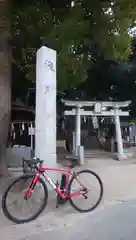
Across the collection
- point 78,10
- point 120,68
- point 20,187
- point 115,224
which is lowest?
point 115,224

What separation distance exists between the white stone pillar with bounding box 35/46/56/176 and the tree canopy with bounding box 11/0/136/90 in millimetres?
2734

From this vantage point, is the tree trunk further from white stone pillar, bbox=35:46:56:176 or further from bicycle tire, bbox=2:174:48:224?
bicycle tire, bbox=2:174:48:224

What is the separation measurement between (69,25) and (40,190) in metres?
5.50

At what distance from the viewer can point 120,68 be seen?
2041 centimetres

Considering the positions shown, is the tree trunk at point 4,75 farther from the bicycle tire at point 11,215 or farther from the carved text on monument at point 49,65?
the bicycle tire at point 11,215

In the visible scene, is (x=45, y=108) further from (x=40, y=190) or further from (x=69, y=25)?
(x=69, y=25)

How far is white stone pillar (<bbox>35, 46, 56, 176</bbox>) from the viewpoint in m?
5.98

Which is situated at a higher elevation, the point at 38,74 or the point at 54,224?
the point at 38,74

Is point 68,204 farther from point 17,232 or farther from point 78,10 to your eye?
point 78,10

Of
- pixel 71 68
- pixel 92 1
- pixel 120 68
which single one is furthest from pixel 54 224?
pixel 120 68

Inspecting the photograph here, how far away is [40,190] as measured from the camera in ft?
16.1

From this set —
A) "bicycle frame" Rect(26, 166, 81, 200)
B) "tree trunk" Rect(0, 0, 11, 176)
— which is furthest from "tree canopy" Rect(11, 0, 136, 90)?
"bicycle frame" Rect(26, 166, 81, 200)

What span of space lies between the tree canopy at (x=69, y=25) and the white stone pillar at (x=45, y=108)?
2.73 m

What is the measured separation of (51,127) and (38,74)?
1.22m
